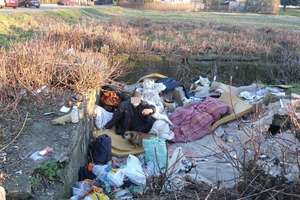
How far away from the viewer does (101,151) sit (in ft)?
25.9

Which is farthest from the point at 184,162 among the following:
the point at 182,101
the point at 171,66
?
the point at 171,66

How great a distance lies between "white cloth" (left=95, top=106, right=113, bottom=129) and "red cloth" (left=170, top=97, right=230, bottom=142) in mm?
1446

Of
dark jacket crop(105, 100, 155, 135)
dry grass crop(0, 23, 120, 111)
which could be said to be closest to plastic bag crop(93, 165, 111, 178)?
dry grass crop(0, 23, 120, 111)

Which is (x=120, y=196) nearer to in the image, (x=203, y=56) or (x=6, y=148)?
(x=6, y=148)

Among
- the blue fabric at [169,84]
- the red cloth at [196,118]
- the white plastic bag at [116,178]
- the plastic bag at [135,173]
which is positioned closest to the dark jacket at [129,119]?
the red cloth at [196,118]

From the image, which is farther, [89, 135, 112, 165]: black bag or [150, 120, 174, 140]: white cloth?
[150, 120, 174, 140]: white cloth

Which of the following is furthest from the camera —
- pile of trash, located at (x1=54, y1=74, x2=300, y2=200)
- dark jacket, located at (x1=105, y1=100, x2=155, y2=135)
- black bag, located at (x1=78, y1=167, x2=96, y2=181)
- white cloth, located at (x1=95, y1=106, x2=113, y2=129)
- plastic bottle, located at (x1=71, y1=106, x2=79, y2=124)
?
white cloth, located at (x1=95, y1=106, x2=113, y2=129)

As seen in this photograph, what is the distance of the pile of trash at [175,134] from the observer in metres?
5.84

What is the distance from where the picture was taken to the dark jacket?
9.58 meters

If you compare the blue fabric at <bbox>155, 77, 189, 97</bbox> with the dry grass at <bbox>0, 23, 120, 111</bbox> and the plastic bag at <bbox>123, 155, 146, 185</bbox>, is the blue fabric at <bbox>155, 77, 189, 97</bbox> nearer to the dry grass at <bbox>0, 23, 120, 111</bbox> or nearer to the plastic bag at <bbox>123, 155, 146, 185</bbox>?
the dry grass at <bbox>0, 23, 120, 111</bbox>

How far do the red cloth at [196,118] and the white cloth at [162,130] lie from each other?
0.68 ft

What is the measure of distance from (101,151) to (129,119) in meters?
1.82

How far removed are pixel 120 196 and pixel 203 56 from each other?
353 inches

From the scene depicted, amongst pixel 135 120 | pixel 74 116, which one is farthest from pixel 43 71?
pixel 135 120
